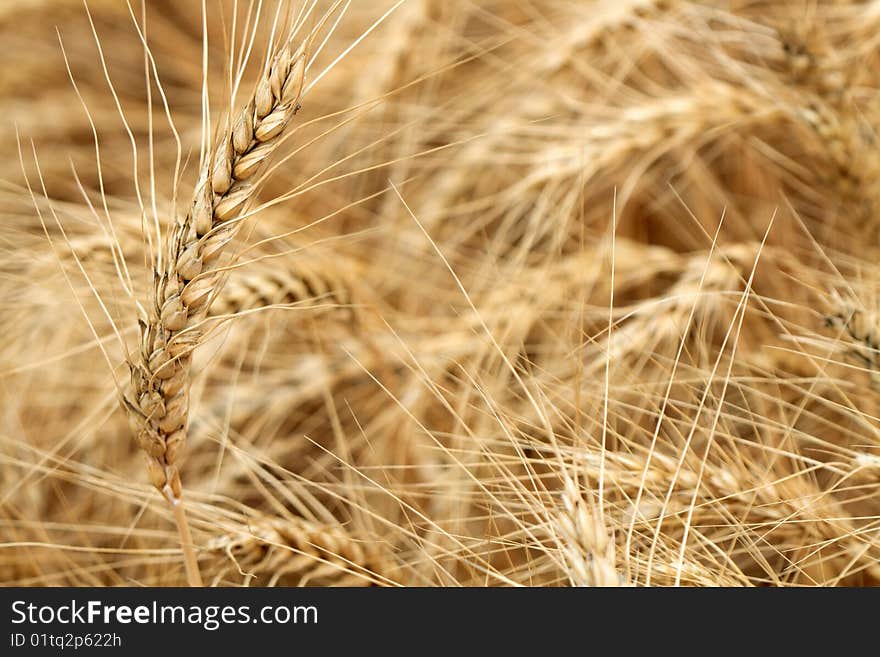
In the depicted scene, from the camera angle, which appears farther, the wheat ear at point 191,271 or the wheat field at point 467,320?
the wheat field at point 467,320

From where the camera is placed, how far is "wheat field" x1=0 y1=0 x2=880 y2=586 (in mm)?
714

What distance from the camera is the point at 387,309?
1064 millimetres

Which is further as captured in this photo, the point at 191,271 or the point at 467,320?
the point at 467,320

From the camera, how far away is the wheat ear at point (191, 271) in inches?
23.0

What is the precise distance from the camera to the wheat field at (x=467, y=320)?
2.34ft

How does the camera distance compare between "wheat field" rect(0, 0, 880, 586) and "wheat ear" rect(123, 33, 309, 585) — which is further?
"wheat field" rect(0, 0, 880, 586)

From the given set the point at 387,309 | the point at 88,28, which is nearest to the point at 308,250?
the point at 387,309

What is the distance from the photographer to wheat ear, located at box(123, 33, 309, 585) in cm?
58

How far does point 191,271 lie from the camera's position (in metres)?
0.59

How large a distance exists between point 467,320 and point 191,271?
0.50 meters

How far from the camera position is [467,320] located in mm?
1035
